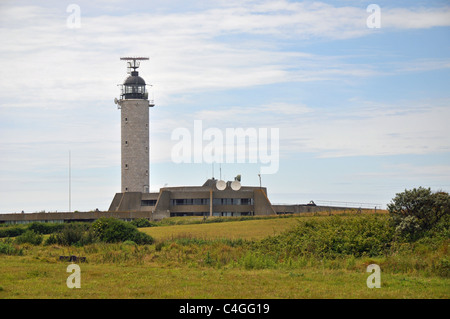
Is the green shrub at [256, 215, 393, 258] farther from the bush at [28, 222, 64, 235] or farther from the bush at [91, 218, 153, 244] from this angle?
the bush at [28, 222, 64, 235]

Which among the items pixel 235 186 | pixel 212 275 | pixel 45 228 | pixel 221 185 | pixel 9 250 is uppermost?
pixel 221 185

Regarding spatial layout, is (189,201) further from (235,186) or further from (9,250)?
(9,250)

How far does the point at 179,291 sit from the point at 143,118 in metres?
82.2

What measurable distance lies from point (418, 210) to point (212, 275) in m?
15.9

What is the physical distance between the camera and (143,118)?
101188 millimetres

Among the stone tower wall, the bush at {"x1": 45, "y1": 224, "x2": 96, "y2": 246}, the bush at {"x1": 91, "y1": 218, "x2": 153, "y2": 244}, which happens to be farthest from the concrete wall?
the bush at {"x1": 45, "y1": 224, "x2": 96, "y2": 246}

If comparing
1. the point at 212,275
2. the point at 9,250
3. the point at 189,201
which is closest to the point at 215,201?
the point at 189,201

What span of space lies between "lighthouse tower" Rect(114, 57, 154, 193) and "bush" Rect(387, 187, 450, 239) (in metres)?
66.8

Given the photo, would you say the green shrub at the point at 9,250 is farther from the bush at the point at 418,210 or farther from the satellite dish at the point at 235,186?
the satellite dish at the point at 235,186

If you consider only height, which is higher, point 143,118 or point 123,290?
point 143,118

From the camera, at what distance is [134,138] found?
329ft
